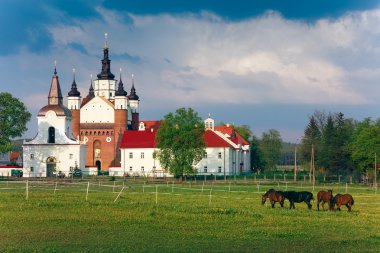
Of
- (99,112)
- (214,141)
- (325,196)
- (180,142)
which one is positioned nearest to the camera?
(325,196)

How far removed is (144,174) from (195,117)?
62.8 ft

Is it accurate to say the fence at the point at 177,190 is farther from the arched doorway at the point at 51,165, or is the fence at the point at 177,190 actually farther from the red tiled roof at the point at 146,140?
the red tiled roof at the point at 146,140

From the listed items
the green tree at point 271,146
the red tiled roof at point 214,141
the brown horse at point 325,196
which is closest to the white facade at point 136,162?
the red tiled roof at point 214,141

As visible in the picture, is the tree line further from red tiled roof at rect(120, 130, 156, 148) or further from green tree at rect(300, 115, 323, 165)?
red tiled roof at rect(120, 130, 156, 148)

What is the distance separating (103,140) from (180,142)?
3209 cm

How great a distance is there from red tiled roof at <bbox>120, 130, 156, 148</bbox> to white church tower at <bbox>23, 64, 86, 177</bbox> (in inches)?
344

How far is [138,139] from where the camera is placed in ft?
374

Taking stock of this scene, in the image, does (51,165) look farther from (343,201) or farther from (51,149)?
(343,201)

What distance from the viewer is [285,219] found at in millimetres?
30922

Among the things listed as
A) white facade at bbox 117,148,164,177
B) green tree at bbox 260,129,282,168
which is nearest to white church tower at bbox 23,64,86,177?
white facade at bbox 117,148,164,177

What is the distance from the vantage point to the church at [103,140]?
350 ft

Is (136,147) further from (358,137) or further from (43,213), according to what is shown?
(43,213)

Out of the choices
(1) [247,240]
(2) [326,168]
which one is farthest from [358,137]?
(1) [247,240]

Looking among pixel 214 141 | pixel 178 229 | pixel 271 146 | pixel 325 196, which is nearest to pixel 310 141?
pixel 214 141
